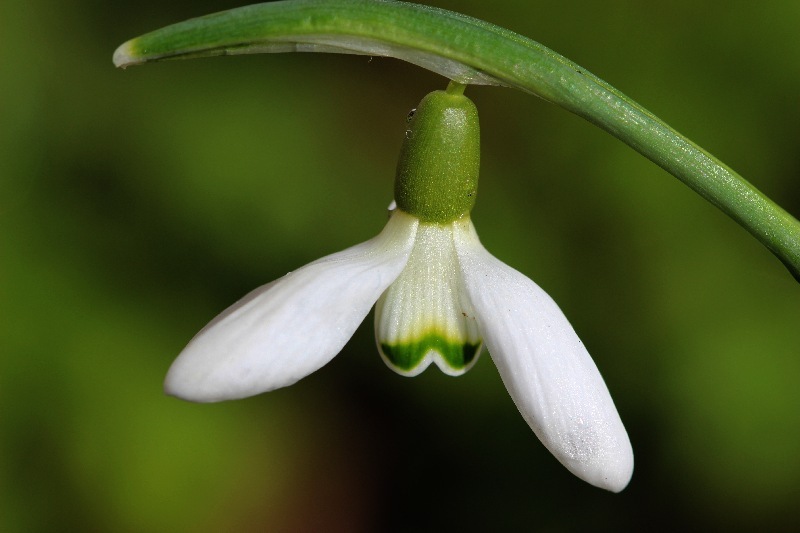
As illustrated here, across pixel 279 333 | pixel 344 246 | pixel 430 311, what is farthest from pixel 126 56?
pixel 344 246

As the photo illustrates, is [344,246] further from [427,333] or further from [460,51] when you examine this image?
[460,51]

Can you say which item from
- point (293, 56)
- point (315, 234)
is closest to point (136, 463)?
point (315, 234)

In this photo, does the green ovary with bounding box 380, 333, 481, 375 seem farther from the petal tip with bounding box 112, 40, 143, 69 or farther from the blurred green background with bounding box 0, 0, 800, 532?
the blurred green background with bounding box 0, 0, 800, 532

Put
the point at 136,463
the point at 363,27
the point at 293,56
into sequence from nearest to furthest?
1. the point at 363,27
2. the point at 136,463
3. the point at 293,56

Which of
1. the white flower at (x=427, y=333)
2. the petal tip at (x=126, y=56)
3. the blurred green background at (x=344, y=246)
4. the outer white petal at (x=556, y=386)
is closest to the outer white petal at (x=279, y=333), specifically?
the white flower at (x=427, y=333)

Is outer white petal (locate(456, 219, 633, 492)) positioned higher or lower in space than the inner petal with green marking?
lower

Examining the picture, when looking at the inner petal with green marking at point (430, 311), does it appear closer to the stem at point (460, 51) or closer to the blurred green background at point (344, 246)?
the stem at point (460, 51)

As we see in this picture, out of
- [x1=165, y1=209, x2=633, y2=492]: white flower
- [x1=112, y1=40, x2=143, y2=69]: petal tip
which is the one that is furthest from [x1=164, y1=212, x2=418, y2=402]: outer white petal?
[x1=112, y1=40, x2=143, y2=69]: petal tip

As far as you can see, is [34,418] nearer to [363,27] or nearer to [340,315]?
[340,315]
